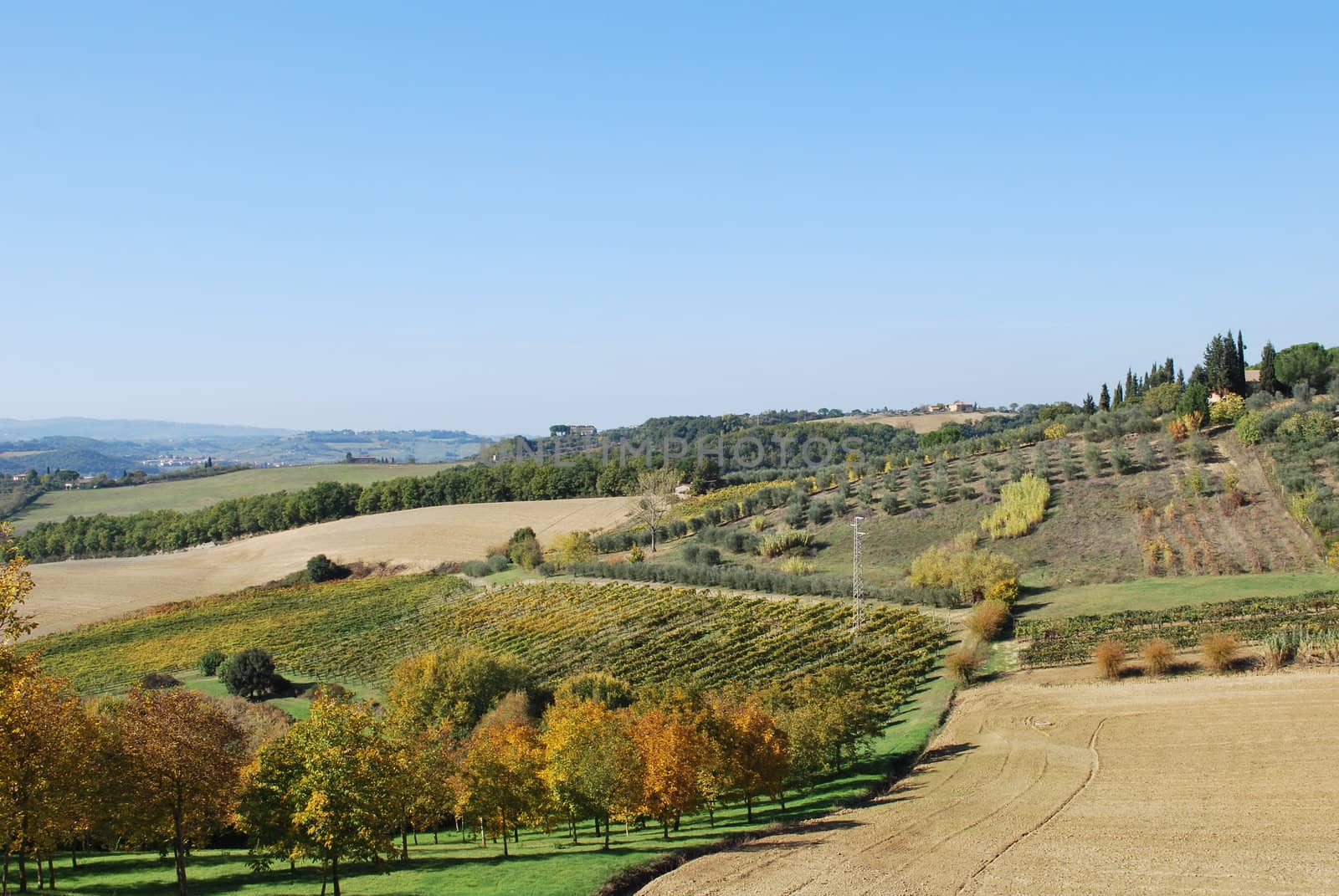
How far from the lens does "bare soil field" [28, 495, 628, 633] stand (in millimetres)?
94750

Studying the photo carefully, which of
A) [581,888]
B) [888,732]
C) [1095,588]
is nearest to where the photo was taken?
[581,888]

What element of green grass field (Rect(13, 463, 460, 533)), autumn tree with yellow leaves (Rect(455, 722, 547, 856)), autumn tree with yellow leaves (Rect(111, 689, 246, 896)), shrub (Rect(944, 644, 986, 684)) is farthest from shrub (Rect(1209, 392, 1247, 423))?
green grass field (Rect(13, 463, 460, 533))

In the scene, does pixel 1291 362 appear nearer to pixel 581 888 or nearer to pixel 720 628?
pixel 720 628

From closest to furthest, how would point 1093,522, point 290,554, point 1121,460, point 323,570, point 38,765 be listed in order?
point 38,765
point 1093,522
point 1121,460
point 323,570
point 290,554

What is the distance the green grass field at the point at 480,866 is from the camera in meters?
25.7

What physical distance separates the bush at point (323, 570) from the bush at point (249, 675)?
41.6 m

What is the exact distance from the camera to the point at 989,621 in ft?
177

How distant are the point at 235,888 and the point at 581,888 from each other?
9278 mm

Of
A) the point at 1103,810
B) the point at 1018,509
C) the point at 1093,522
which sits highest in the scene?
the point at 1018,509

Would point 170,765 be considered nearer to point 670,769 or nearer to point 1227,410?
point 670,769

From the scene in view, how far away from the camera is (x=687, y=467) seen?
13750 centimetres

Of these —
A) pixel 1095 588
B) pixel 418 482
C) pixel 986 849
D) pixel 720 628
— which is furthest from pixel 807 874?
pixel 418 482

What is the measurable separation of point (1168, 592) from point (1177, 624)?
746 centimetres

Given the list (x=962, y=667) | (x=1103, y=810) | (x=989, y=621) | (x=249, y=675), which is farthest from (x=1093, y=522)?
(x=249, y=675)
